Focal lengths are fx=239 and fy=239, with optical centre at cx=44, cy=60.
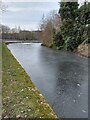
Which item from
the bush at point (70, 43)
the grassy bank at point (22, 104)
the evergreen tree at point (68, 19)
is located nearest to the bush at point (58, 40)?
the evergreen tree at point (68, 19)

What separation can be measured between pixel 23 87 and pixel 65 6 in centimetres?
2502

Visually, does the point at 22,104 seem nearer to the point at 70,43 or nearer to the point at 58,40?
the point at 70,43

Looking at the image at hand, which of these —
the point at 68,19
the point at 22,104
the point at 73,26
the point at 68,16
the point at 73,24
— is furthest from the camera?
the point at 68,16

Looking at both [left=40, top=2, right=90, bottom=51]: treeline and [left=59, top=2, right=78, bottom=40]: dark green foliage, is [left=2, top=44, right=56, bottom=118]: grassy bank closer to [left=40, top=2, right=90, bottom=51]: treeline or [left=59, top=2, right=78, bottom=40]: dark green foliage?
[left=40, top=2, right=90, bottom=51]: treeline

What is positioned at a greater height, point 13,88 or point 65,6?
point 65,6

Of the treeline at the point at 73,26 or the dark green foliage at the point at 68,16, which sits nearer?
the treeline at the point at 73,26

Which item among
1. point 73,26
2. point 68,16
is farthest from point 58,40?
point 73,26

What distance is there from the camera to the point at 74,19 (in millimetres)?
29969

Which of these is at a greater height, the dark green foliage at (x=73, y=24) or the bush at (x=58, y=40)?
the dark green foliage at (x=73, y=24)

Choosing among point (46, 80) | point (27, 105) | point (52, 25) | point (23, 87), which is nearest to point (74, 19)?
point (52, 25)

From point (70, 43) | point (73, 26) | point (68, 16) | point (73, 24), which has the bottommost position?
point (70, 43)

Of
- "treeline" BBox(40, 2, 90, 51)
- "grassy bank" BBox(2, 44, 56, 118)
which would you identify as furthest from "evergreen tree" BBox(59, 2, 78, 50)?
"grassy bank" BBox(2, 44, 56, 118)

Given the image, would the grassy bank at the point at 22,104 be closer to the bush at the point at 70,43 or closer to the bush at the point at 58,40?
the bush at the point at 70,43

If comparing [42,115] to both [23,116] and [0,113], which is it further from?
[0,113]
